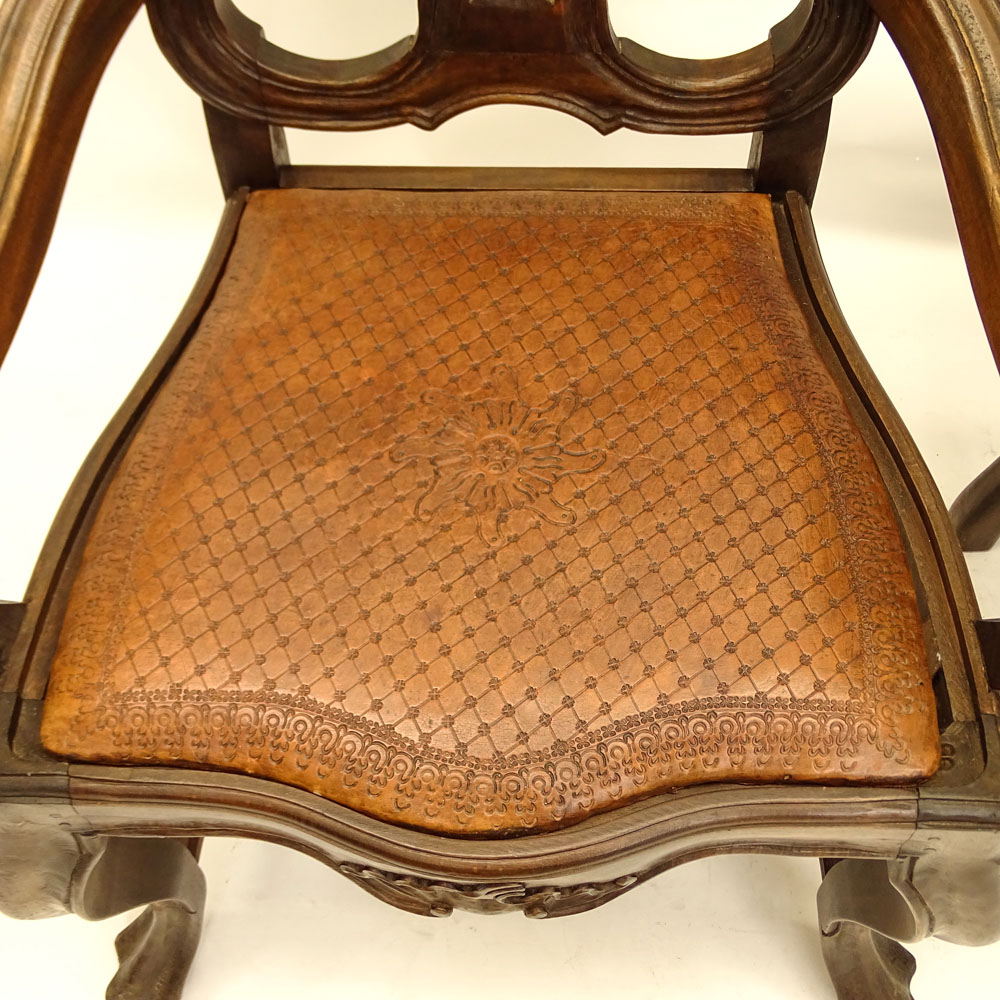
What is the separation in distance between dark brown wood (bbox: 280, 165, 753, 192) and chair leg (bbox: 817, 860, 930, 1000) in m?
0.62

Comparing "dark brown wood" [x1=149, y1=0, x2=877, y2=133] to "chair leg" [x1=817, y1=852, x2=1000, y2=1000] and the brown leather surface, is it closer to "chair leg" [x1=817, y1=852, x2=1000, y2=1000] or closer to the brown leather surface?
the brown leather surface

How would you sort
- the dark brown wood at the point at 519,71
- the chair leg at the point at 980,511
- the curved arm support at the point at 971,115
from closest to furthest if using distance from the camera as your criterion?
the curved arm support at the point at 971,115, the dark brown wood at the point at 519,71, the chair leg at the point at 980,511

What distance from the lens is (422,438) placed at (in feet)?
2.98

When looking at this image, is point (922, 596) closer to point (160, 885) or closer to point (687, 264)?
point (687, 264)

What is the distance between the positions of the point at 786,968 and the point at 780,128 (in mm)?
860

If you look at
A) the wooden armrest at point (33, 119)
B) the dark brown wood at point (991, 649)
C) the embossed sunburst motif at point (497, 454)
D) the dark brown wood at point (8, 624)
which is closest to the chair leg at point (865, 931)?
the dark brown wood at point (991, 649)

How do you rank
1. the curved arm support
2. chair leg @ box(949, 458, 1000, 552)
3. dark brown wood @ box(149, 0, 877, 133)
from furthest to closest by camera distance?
chair leg @ box(949, 458, 1000, 552) → dark brown wood @ box(149, 0, 877, 133) → the curved arm support

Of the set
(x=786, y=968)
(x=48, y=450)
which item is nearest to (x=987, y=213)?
(x=786, y=968)

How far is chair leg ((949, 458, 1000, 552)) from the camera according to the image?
4.54 ft

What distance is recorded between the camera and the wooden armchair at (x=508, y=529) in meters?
0.79

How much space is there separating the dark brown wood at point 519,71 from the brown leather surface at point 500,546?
11 centimetres

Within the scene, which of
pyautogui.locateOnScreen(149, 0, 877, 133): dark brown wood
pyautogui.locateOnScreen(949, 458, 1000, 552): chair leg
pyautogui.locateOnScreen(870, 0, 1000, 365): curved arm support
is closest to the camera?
pyautogui.locateOnScreen(870, 0, 1000, 365): curved arm support

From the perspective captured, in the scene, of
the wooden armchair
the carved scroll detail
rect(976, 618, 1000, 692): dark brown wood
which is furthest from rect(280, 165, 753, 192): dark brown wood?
the carved scroll detail

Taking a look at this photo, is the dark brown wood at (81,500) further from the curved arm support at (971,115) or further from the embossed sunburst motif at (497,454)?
the curved arm support at (971,115)
